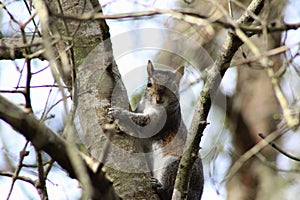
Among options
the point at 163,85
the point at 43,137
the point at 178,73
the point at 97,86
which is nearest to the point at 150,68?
the point at 163,85

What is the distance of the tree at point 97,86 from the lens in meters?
2.11

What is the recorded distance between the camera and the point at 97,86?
354cm

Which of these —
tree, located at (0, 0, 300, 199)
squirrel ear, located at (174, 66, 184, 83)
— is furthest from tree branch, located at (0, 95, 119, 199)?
squirrel ear, located at (174, 66, 184, 83)

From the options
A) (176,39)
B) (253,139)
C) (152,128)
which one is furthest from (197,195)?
(253,139)

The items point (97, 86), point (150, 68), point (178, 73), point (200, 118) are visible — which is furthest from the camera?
point (178, 73)

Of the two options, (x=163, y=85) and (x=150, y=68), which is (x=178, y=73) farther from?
(x=150, y=68)

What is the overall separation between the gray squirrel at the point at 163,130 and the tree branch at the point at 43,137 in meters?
→ 2.01

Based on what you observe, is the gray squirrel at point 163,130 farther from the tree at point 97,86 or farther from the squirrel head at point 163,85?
the tree at point 97,86

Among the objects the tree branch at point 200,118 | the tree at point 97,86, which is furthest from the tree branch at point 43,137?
the tree branch at point 200,118

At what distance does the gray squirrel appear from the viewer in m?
4.77

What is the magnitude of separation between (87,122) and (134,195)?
54 centimetres

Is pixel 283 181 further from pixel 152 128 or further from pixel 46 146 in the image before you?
pixel 46 146

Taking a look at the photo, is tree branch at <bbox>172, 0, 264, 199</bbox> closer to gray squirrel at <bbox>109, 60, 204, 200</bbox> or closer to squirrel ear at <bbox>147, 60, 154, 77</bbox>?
gray squirrel at <bbox>109, 60, 204, 200</bbox>

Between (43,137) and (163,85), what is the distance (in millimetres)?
3542
